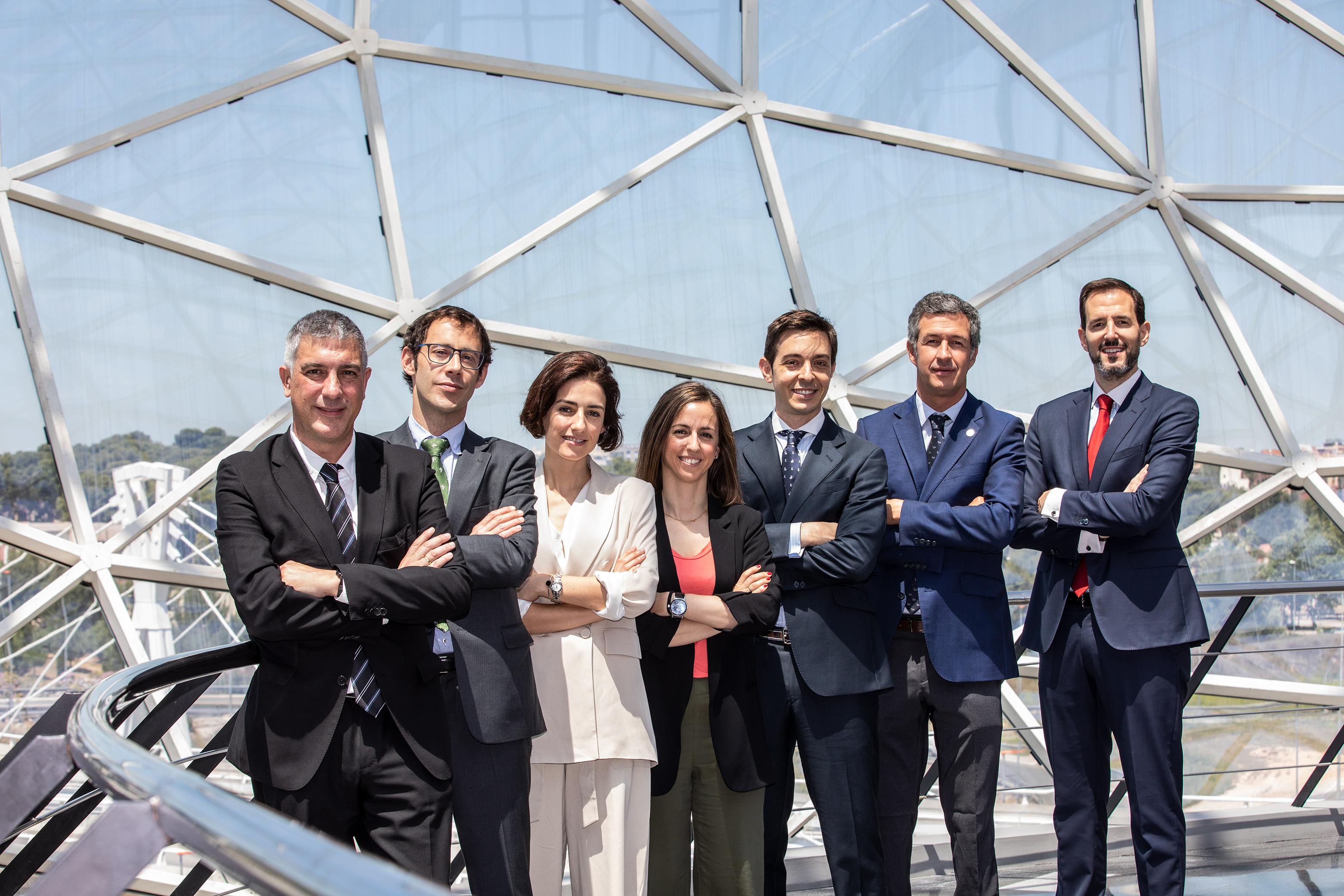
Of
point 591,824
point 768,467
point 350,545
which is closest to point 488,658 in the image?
point 350,545

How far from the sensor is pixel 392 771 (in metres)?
3.10

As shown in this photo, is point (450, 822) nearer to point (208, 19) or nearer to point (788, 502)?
point (788, 502)

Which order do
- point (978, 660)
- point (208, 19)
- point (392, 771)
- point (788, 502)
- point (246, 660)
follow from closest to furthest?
point (392, 771), point (246, 660), point (978, 660), point (788, 502), point (208, 19)

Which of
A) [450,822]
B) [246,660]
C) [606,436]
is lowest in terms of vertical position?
[450,822]

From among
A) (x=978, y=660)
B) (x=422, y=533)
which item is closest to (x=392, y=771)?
(x=422, y=533)

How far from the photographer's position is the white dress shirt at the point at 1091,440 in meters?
4.18

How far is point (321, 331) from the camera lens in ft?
10.8

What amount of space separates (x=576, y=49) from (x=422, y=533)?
21.1 feet

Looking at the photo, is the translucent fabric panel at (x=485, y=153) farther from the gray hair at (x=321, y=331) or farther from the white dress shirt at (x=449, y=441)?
the gray hair at (x=321, y=331)

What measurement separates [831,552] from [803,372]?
0.85m

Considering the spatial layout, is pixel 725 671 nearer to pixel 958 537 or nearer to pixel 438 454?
pixel 958 537

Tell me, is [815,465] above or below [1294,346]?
below

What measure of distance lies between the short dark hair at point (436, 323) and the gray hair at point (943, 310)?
6.16 feet

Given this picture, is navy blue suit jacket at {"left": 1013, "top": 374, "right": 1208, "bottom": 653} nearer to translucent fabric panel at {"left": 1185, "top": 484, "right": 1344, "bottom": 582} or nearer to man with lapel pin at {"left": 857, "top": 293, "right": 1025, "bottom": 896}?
man with lapel pin at {"left": 857, "top": 293, "right": 1025, "bottom": 896}
